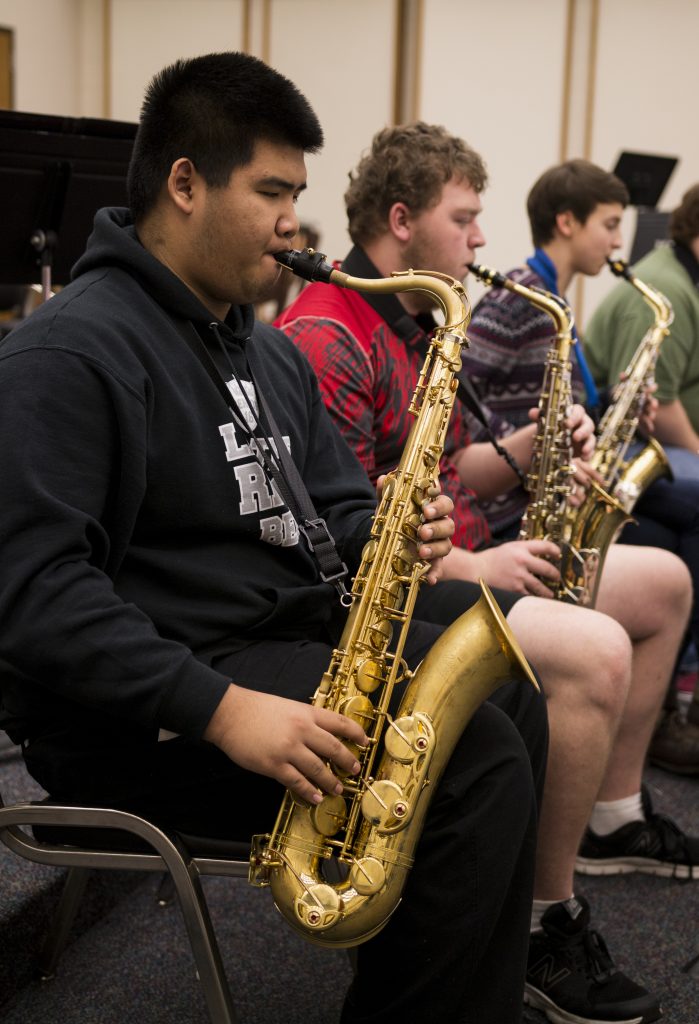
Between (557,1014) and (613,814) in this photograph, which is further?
(613,814)

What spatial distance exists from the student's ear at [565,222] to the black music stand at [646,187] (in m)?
1.28

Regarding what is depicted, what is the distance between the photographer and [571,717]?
6.65 feet

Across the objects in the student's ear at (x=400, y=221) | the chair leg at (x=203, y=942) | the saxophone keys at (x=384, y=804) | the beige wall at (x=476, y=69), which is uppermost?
the beige wall at (x=476, y=69)

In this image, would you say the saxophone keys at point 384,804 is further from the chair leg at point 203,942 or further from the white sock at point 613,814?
the white sock at point 613,814

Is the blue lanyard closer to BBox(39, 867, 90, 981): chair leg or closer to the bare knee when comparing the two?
the bare knee

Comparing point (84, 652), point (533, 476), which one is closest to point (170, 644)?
point (84, 652)

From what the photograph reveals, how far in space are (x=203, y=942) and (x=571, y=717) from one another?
0.79 m

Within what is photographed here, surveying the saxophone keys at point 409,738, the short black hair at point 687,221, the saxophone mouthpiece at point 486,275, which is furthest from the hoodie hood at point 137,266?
the short black hair at point 687,221

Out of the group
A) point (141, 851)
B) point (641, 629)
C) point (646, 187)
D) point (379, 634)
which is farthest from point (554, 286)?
point (141, 851)

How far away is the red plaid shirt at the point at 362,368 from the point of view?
233cm

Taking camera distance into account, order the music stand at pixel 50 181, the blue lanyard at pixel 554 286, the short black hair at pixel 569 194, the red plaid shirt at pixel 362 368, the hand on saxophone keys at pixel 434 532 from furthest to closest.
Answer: the short black hair at pixel 569 194 < the blue lanyard at pixel 554 286 < the music stand at pixel 50 181 < the red plaid shirt at pixel 362 368 < the hand on saxophone keys at pixel 434 532

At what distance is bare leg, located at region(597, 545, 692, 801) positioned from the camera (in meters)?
2.56

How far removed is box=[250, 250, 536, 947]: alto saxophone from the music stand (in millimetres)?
1008

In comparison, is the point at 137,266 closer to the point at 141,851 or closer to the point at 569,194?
the point at 141,851
